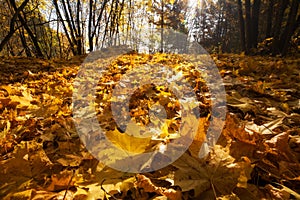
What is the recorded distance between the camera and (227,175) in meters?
0.80

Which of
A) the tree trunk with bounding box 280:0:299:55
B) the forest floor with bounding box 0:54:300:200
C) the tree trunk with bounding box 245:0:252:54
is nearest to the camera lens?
the forest floor with bounding box 0:54:300:200

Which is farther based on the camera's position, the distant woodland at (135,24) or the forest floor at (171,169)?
the distant woodland at (135,24)

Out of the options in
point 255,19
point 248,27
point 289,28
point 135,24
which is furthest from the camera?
point 135,24

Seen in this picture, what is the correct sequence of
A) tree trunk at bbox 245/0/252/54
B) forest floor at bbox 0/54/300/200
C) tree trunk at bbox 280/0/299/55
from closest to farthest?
forest floor at bbox 0/54/300/200, tree trunk at bbox 280/0/299/55, tree trunk at bbox 245/0/252/54

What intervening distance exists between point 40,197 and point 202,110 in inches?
46.0

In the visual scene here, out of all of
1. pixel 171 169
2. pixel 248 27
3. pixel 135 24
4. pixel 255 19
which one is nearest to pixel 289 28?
pixel 255 19

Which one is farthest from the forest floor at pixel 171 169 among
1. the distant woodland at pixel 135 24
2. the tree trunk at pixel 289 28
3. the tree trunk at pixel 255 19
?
the tree trunk at pixel 255 19

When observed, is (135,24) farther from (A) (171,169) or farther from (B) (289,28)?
(A) (171,169)

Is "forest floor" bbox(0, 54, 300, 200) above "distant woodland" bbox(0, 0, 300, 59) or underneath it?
underneath

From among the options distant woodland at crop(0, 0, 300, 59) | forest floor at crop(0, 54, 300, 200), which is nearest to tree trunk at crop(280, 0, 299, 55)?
distant woodland at crop(0, 0, 300, 59)

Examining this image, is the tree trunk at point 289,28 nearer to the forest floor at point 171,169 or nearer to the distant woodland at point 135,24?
the distant woodland at point 135,24

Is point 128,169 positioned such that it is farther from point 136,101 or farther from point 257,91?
point 257,91

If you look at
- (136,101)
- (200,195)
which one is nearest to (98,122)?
(136,101)

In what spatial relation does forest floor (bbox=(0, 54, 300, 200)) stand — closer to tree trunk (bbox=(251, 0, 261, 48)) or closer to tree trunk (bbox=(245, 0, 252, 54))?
tree trunk (bbox=(245, 0, 252, 54))
